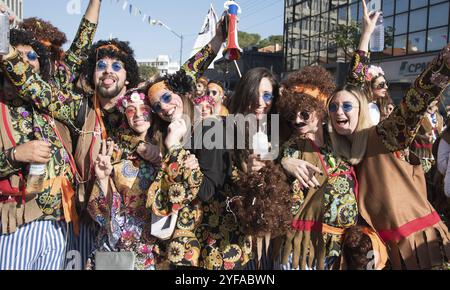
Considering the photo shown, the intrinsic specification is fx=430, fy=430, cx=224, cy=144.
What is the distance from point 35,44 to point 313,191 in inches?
85.5

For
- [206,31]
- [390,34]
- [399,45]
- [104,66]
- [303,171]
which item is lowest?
[303,171]

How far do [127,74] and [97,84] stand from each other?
28 centimetres

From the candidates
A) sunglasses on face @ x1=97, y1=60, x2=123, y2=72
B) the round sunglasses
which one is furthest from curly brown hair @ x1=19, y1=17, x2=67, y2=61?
sunglasses on face @ x1=97, y1=60, x2=123, y2=72

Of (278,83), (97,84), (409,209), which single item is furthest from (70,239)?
(409,209)

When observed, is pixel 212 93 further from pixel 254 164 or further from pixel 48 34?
pixel 254 164

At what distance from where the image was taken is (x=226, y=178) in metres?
2.59

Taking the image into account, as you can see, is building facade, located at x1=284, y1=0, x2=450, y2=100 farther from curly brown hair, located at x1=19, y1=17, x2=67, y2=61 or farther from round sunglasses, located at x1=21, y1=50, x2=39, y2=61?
round sunglasses, located at x1=21, y1=50, x2=39, y2=61

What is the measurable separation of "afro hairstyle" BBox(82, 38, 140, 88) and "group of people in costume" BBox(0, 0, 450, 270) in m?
0.31

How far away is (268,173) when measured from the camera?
2379 millimetres

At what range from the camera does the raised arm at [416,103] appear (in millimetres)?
2385

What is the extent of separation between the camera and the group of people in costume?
250 centimetres

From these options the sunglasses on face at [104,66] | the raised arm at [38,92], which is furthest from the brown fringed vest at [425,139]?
the raised arm at [38,92]

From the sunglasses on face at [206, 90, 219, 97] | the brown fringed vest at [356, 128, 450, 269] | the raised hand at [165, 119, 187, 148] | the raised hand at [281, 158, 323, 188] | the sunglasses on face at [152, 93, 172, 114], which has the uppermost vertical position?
the sunglasses on face at [206, 90, 219, 97]

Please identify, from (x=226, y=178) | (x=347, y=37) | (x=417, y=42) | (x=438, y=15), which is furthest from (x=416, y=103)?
(x=347, y=37)
